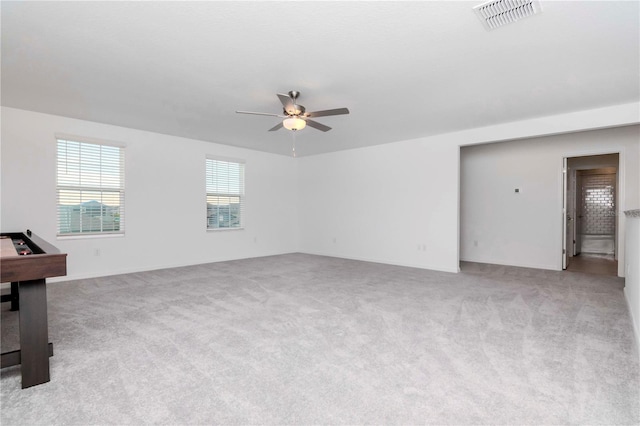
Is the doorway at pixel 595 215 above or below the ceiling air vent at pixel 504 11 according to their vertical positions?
below

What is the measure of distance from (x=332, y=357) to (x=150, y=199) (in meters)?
4.71

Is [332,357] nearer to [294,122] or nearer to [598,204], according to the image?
[294,122]

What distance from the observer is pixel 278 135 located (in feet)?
19.3

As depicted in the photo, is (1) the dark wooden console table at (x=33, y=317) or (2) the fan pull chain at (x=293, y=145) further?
(2) the fan pull chain at (x=293, y=145)

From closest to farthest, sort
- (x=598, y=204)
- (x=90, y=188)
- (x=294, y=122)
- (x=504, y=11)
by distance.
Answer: (x=504, y=11)
(x=294, y=122)
(x=90, y=188)
(x=598, y=204)

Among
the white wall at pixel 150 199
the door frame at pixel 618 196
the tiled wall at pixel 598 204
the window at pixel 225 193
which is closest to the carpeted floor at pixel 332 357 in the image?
the white wall at pixel 150 199

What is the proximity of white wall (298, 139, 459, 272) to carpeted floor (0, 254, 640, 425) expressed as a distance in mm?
1757

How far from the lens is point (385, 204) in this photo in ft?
21.9

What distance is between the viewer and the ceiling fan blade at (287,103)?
3154mm

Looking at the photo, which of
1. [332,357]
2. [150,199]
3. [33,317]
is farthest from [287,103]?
[150,199]

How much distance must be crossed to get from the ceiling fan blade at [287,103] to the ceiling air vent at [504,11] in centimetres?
171

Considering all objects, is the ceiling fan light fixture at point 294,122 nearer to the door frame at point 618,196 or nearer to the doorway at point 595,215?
the door frame at point 618,196

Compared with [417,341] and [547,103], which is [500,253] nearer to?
[547,103]

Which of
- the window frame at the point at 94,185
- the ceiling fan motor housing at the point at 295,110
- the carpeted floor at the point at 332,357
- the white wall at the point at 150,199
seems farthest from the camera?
the window frame at the point at 94,185
